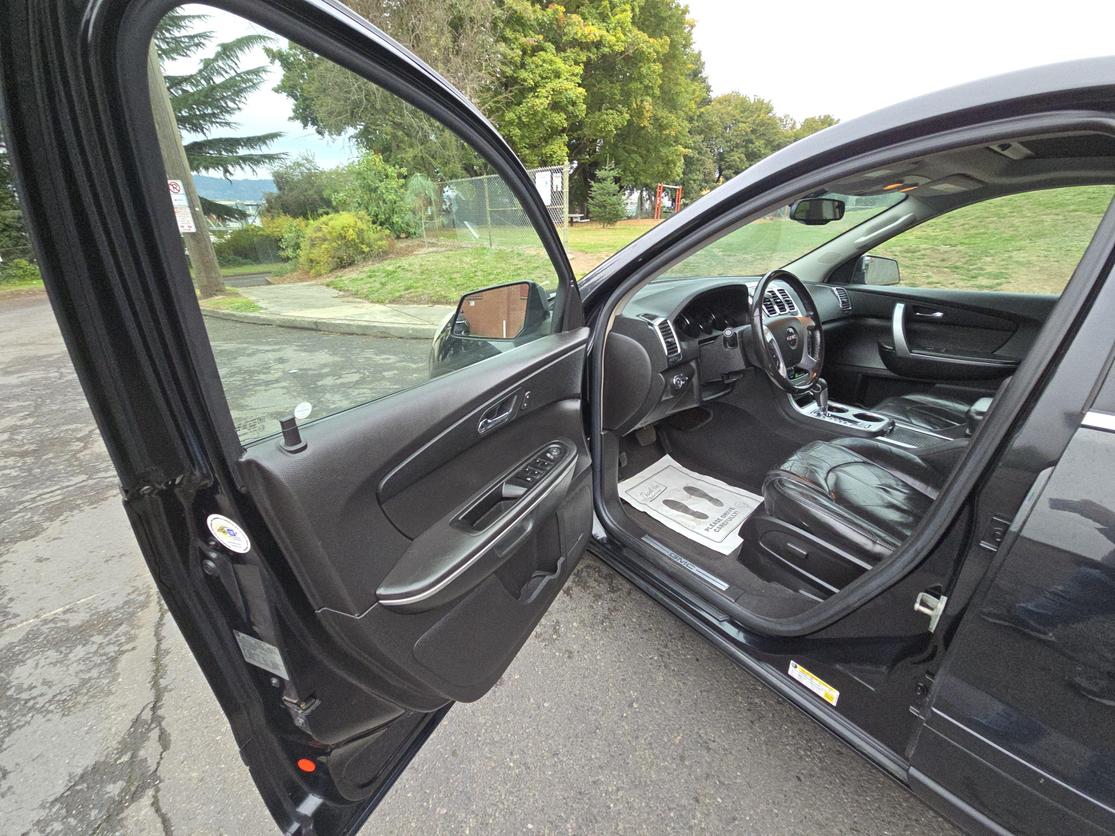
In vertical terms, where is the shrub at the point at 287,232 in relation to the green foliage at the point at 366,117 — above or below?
below

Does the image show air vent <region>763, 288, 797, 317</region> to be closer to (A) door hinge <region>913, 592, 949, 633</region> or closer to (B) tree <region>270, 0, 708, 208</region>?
(A) door hinge <region>913, 592, 949, 633</region>

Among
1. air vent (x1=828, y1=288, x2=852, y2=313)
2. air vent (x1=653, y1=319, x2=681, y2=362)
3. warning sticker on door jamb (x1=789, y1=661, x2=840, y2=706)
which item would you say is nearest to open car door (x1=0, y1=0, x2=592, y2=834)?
warning sticker on door jamb (x1=789, y1=661, x2=840, y2=706)

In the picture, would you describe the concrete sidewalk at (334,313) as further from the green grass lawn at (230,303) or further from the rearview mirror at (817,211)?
the rearview mirror at (817,211)

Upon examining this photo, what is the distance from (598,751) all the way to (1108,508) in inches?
52.9

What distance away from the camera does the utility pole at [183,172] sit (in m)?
0.68

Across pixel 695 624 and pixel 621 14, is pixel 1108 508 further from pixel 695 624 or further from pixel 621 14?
pixel 621 14

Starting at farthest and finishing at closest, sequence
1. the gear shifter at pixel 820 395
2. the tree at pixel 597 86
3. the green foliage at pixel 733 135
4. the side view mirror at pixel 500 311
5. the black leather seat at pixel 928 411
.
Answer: the green foliage at pixel 733 135
the tree at pixel 597 86
the gear shifter at pixel 820 395
the black leather seat at pixel 928 411
the side view mirror at pixel 500 311

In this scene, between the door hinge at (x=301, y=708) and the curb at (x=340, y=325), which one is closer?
the curb at (x=340, y=325)

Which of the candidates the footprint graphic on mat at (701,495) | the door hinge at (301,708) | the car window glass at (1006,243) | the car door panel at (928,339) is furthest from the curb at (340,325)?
the car door panel at (928,339)

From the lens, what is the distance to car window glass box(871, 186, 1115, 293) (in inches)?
82.1

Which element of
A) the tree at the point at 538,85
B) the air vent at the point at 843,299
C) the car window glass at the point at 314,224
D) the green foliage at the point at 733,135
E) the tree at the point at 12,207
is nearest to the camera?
the tree at the point at 12,207

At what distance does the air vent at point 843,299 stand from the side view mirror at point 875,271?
0.88 feet

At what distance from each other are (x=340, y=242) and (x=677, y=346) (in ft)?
4.91

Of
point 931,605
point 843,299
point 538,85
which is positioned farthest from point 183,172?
point 538,85
